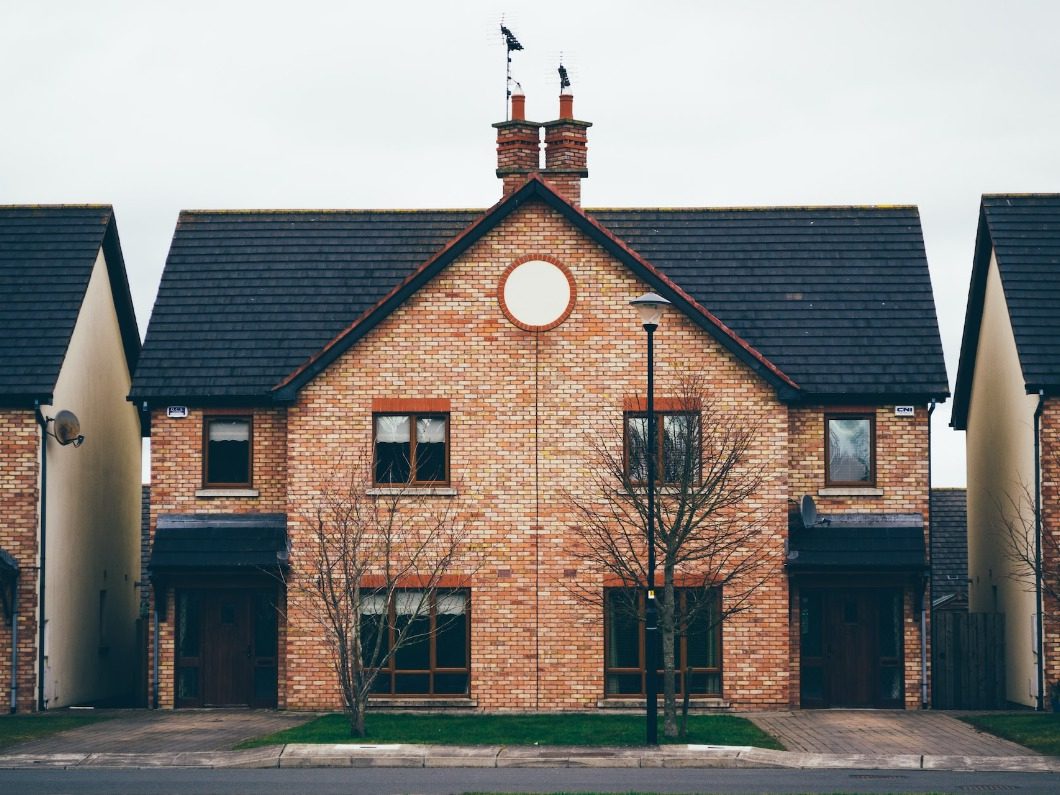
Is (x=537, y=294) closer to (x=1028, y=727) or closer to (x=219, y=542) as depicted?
(x=219, y=542)

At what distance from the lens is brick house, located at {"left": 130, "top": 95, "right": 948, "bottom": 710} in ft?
88.4

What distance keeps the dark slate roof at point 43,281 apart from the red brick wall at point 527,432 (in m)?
4.68

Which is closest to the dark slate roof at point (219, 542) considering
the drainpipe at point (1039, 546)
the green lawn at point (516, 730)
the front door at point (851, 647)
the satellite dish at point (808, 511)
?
the green lawn at point (516, 730)

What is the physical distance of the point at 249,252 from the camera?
30.4 m

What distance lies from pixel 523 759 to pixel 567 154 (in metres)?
12.5

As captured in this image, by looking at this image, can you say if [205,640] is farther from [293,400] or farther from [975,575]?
[975,575]

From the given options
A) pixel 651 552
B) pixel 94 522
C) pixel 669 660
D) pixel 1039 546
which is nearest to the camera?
pixel 651 552

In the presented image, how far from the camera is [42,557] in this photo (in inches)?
1085

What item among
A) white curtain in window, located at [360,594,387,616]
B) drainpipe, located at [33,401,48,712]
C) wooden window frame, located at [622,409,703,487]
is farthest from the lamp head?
drainpipe, located at [33,401,48,712]

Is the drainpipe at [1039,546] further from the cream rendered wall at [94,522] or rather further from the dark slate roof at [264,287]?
the cream rendered wall at [94,522]

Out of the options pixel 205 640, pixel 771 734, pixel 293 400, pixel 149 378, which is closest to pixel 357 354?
pixel 293 400

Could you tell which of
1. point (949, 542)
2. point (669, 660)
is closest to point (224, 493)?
point (669, 660)

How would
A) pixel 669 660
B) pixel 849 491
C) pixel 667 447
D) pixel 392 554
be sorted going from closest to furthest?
pixel 669 660 → pixel 667 447 → pixel 392 554 → pixel 849 491

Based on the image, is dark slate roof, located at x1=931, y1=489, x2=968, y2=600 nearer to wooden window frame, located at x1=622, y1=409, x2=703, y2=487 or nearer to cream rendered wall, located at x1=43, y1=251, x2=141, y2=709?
wooden window frame, located at x1=622, y1=409, x2=703, y2=487
